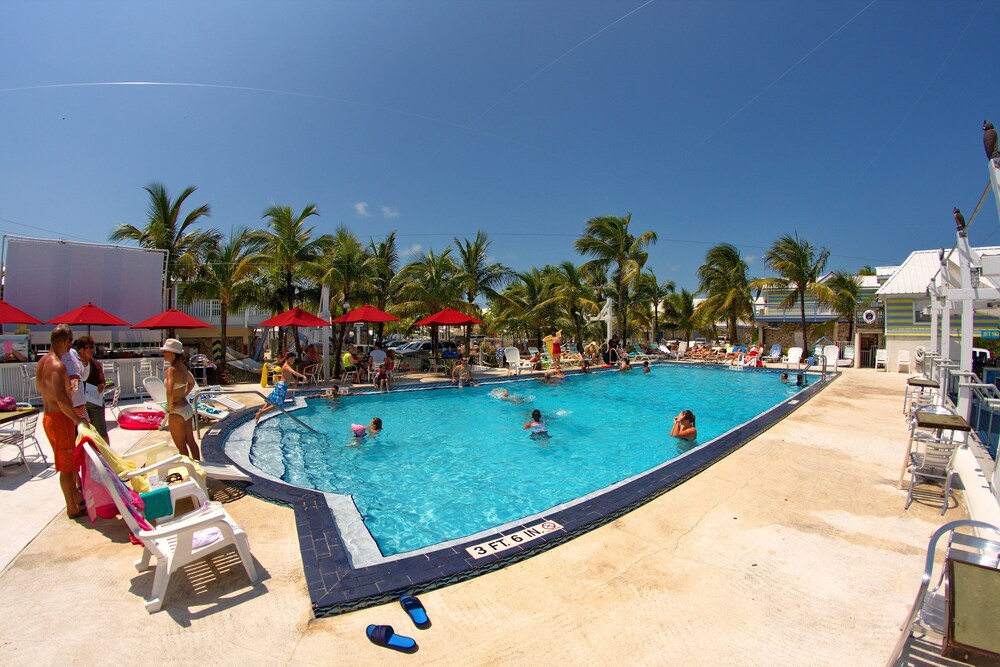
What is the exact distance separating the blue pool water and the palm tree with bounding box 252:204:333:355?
6304mm

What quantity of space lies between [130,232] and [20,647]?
65.5 feet

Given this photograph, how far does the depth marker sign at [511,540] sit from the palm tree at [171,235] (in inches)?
683

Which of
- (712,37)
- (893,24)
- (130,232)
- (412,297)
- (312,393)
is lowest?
(312,393)

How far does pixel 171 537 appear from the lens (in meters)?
2.98

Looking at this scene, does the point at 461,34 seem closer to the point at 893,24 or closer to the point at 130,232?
the point at 893,24

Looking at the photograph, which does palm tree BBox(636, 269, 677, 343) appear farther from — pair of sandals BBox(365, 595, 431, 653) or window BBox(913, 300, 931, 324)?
pair of sandals BBox(365, 595, 431, 653)

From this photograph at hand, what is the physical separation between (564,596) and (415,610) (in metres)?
0.99

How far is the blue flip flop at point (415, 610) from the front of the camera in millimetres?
2641

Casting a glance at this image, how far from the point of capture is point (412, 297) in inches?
709

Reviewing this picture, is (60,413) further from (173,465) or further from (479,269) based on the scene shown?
(479,269)

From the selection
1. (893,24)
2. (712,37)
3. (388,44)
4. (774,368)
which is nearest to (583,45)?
(712,37)

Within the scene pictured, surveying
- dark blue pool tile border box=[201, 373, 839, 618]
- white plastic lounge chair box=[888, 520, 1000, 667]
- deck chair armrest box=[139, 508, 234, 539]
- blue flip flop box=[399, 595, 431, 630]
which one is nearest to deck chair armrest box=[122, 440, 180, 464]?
dark blue pool tile border box=[201, 373, 839, 618]

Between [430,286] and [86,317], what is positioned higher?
[430,286]

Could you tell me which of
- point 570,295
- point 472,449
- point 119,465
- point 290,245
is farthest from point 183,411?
point 570,295
